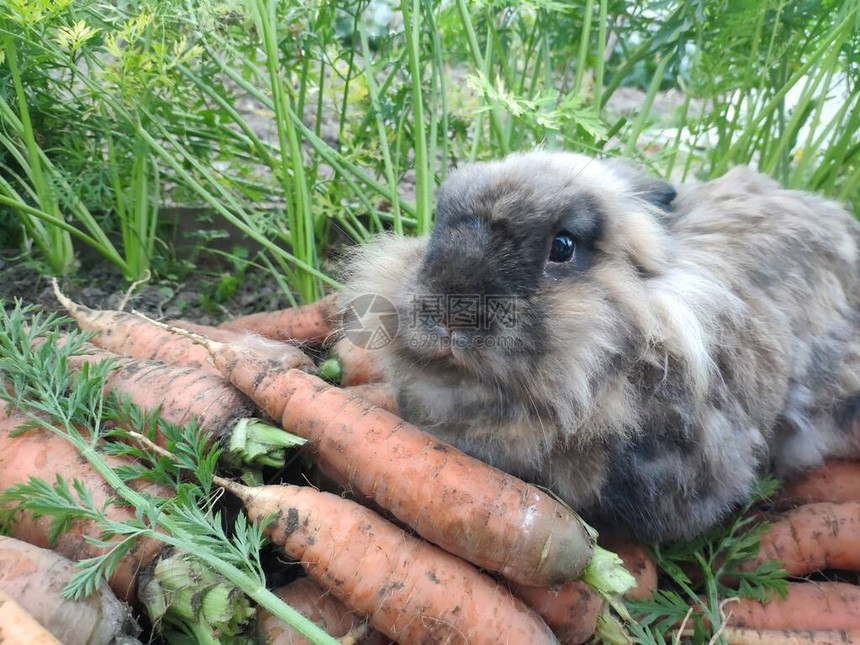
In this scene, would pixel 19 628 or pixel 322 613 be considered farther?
pixel 322 613

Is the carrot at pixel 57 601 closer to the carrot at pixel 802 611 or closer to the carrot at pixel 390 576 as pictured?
the carrot at pixel 390 576

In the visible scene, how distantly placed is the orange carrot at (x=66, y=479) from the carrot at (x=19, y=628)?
0.25 m

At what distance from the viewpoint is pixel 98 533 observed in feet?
5.02

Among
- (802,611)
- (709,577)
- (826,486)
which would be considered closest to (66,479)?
(709,577)

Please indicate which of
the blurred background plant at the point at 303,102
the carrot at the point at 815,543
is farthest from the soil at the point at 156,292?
the carrot at the point at 815,543

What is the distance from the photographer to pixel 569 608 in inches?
62.4

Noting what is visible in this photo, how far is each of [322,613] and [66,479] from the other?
75 centimetres

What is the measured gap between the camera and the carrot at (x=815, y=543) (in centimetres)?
196

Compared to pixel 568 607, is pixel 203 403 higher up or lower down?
higher up

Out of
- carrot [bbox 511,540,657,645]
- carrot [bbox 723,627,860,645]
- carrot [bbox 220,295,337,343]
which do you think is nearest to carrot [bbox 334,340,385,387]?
carrot [bbox 220,295,337,343]

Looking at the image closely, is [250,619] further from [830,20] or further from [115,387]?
[830,20]

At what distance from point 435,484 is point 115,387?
3.42 feet

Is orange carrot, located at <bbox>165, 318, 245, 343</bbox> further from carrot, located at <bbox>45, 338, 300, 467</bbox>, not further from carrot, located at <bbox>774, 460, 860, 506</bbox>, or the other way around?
carrot, located at <bbox>774, 460, 860, 506</bbox>

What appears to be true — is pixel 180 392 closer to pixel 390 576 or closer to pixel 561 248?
pixel 390 576
